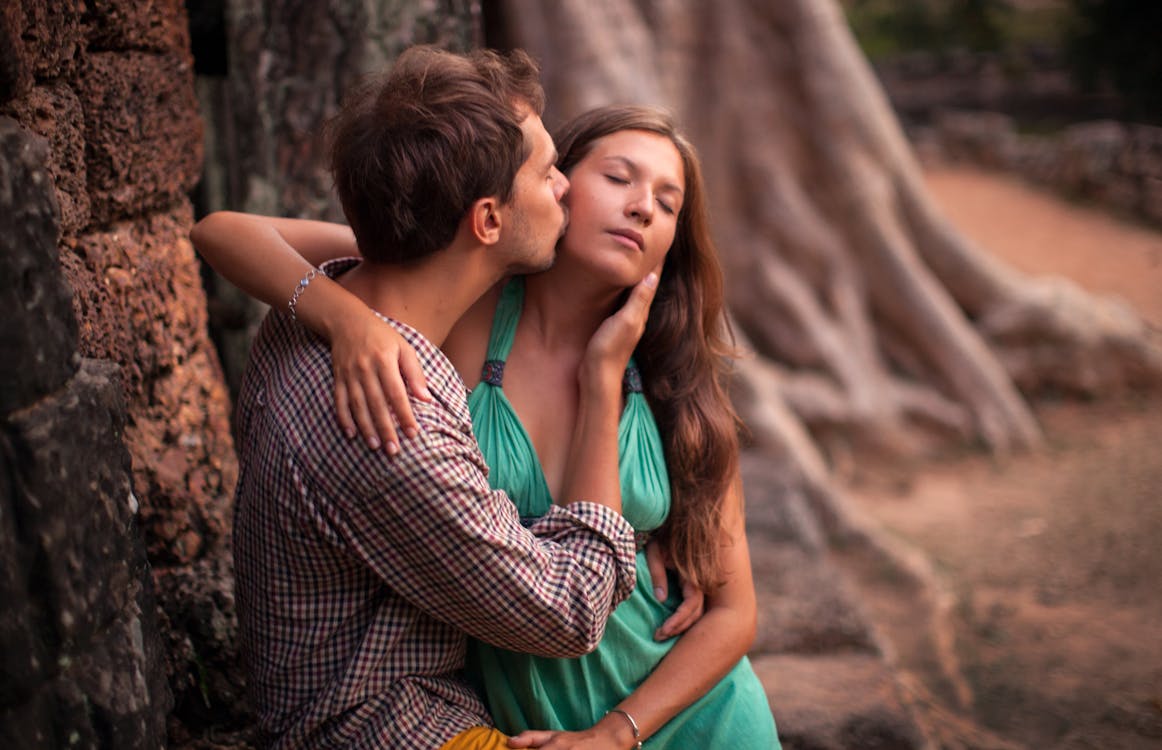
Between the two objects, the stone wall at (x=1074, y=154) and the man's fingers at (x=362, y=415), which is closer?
the man's fingers at (x=362, y=415)

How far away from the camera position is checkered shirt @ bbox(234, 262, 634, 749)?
1.83 metres

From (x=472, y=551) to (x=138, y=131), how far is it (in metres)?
1.45

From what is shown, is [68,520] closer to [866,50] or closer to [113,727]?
[113,727]

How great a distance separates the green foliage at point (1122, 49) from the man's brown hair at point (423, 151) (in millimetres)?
8974

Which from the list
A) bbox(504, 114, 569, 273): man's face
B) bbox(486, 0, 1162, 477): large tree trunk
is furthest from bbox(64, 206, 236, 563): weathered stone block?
bbox(486, 0, 1162, 477): large tree trunk

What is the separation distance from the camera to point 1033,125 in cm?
1328

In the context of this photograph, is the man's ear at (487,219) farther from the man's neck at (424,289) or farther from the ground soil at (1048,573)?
the ground soil at (1048,573)

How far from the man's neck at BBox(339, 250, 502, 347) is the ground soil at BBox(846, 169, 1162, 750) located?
3.05 m

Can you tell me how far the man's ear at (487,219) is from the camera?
201 cm

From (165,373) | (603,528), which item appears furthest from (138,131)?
(603,528)

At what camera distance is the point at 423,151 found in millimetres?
1938

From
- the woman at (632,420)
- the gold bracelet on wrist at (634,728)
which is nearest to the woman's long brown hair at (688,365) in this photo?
the woman at (632,420)

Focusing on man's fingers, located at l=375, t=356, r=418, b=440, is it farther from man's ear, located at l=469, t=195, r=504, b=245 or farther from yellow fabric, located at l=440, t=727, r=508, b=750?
yellow fabric, located at l=440, t=727, r=508, b=750

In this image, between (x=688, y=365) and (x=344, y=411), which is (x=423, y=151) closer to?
(x=344, y=411)
